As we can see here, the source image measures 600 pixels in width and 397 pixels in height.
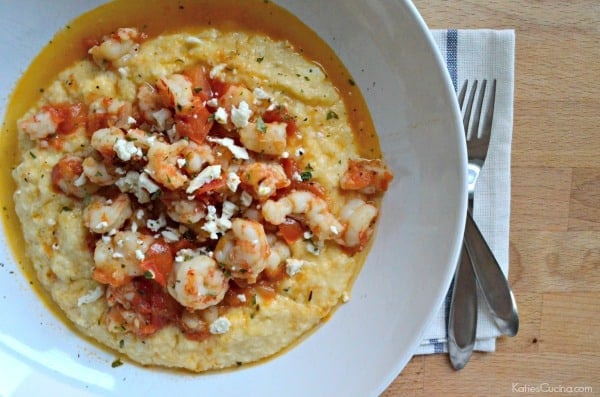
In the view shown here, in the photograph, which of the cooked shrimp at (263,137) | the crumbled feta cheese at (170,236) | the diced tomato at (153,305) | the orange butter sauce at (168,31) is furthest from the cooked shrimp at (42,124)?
the cooked shrimp at (263,137)

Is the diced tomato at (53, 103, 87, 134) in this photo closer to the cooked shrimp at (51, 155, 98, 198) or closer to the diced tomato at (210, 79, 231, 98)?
the cooked shrimp at (51, 155, 98, 198)

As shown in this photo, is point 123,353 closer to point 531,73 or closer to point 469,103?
point 469,103

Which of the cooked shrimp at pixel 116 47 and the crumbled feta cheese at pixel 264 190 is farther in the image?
the cooked shrimp at pixel 116 47

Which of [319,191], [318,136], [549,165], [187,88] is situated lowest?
[549,165]

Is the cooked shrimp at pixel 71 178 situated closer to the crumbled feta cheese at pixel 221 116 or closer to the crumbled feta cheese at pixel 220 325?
the crumbled feta cheese at pixel 221 116

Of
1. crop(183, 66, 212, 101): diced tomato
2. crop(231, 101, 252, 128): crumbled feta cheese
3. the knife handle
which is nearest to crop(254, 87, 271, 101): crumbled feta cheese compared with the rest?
crop(231, 101, 252, 128): crumbled feta cheese

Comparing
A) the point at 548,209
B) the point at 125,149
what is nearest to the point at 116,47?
the point at 125,149

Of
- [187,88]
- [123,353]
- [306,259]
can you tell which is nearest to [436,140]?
[306,259]
